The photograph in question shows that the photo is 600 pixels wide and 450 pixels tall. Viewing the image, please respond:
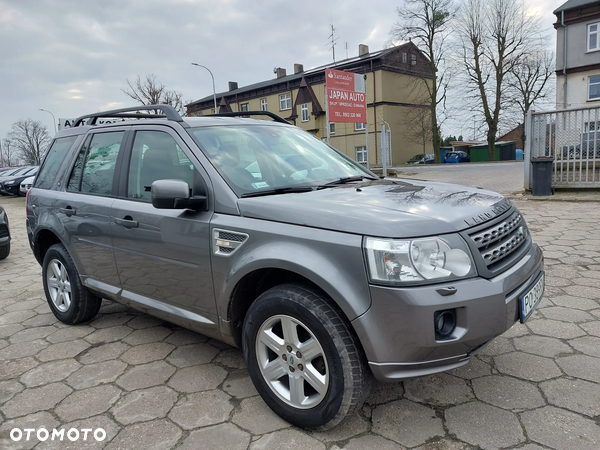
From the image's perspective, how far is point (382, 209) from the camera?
218cm

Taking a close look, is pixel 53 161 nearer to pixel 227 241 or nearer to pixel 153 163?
pixel 153 163

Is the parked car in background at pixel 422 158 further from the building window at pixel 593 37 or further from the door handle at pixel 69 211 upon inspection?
the door handle at pixel 69 211

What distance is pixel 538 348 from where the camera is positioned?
122 inches

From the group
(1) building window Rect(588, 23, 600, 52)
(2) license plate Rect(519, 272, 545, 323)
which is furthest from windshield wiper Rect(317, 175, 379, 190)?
(1) building window Rect(588, 23, 600, 52)

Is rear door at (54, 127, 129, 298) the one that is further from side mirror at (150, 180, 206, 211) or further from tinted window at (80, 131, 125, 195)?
side mirror at (150, 180, 206, 211)

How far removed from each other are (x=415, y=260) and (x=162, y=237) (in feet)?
5.36

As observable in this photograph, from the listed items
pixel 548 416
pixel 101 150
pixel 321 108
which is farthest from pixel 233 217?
pixel 321 108

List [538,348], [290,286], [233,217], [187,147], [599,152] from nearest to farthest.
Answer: [290,286], [233,217], [187,147], [538,348], [599,152]

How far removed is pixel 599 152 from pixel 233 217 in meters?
10.6

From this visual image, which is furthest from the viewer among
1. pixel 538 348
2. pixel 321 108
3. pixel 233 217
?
pixel 321 108

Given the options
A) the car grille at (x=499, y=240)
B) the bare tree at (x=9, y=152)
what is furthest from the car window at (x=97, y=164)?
the bare tree at (x=9, y=152)

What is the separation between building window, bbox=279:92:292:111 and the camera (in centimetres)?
4662

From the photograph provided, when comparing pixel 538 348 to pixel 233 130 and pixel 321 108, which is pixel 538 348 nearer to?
pixel 233 130

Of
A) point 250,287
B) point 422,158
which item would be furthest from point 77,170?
point 422,158
